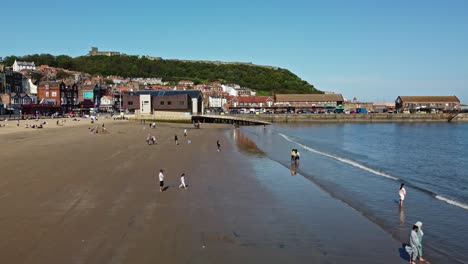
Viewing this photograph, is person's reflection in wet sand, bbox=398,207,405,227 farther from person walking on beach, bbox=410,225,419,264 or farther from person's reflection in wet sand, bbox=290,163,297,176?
person's reflection in wet sand, bbox=290,163,297,176

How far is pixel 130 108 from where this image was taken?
90.6 metres

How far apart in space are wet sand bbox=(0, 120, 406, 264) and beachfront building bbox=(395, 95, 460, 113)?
406ft

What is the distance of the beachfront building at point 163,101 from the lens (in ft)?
284

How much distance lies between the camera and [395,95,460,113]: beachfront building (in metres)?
135

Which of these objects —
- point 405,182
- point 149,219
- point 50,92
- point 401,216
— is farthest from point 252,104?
point 149,219

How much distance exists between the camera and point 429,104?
455 ft

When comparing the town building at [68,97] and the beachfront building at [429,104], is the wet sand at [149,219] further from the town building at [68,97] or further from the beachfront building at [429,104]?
the beachfront building at [429,104]

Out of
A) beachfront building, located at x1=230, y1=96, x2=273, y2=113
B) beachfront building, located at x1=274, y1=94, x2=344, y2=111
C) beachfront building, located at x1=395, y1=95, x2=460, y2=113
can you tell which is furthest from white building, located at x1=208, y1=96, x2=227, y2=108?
beachfront building, located at x1=395, y1=95, x2=460, y2=113

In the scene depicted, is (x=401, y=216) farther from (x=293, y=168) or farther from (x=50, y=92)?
(x=50, y=92)

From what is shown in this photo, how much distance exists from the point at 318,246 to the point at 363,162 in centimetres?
2309

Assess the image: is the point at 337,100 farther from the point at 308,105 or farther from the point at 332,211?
the point at 332,211

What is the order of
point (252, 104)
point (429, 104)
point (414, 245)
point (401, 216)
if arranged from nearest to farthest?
point (414, 245)
point (401, 216)
point (429, 104)
point (252, 104)

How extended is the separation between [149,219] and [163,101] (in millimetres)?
74234

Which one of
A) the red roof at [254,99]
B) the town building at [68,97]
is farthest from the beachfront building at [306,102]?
the town building at [68,97]
